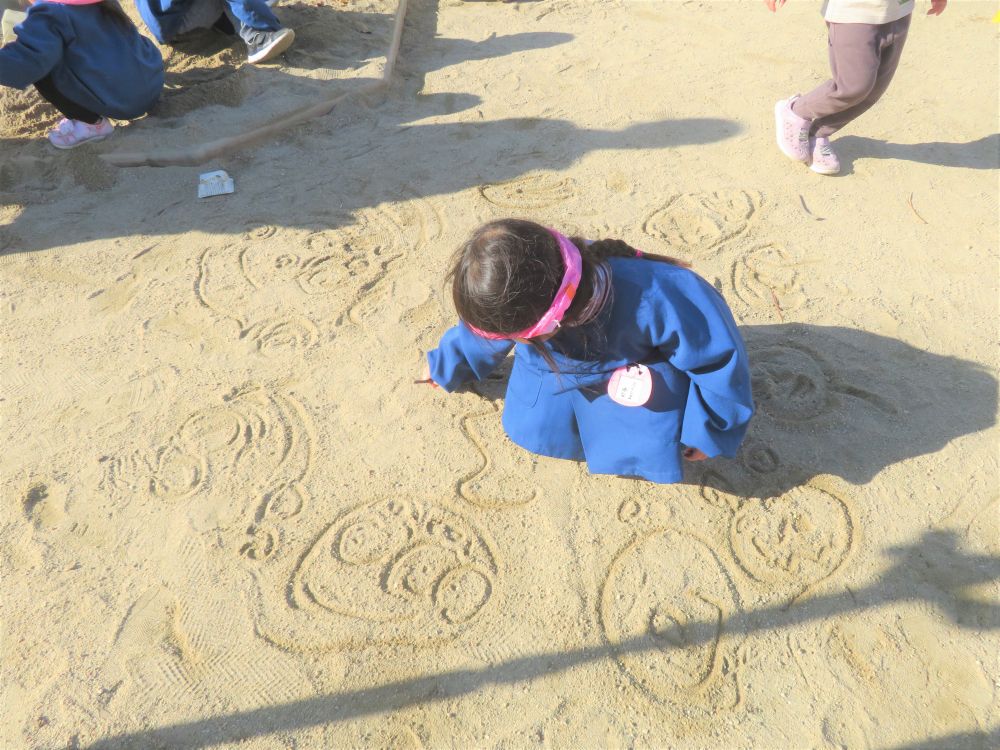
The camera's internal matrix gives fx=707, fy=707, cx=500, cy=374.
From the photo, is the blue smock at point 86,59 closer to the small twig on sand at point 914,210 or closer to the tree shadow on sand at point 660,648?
the tree shadow on sand at point 660,648

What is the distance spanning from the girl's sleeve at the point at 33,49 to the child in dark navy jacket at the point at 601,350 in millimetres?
A: 2608

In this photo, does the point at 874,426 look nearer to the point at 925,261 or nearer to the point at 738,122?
the point at 925,261

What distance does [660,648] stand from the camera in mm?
1871

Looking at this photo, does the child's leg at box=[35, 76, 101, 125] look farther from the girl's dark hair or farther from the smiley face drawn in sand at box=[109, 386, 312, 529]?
the girl's dark hair

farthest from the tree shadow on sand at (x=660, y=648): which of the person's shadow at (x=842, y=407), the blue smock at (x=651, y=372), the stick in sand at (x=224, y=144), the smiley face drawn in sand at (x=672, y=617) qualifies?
the stick in sand at (x=224, y=144)

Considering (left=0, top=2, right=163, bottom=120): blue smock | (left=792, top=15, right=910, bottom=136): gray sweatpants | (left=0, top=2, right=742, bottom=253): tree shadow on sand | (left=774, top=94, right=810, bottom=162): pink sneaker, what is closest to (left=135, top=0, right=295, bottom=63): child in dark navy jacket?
(left=0, top=2, right=742, bottom=253): tree shadow on sand

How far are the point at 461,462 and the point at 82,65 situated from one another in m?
2.91

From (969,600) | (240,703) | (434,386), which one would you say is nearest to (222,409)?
(434,386)

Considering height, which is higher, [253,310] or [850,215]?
[253,310]

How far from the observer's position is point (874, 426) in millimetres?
2318

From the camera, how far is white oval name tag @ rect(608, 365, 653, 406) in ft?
6.29

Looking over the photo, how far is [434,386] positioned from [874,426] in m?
1.48

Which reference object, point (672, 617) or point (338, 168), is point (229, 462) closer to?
point (672, 617)

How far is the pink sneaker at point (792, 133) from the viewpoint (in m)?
3.33
